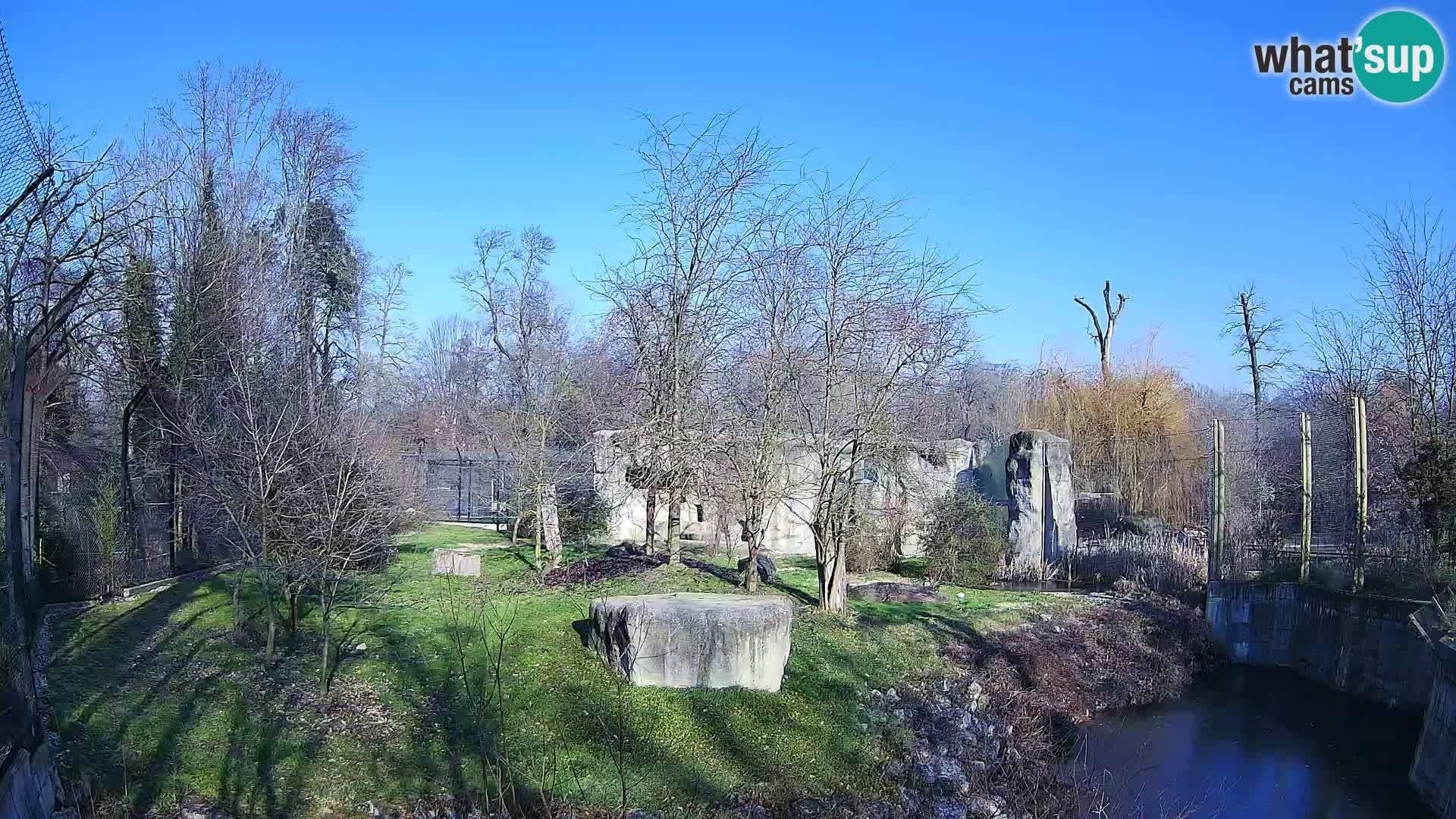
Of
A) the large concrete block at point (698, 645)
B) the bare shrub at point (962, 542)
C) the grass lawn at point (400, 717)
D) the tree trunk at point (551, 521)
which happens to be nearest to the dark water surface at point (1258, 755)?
the grass lawn at point (400, 717)

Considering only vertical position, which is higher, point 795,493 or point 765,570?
point 795,493

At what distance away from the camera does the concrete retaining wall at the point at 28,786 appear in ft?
15.7

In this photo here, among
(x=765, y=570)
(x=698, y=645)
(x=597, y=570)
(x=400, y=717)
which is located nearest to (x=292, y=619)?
(x=400, y=717)

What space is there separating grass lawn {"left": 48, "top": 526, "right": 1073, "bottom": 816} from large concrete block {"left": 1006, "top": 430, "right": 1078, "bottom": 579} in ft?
26.4

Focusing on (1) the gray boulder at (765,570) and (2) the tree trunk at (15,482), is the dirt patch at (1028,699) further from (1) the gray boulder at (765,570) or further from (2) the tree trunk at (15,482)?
(2) the tree trunk at (15,482)

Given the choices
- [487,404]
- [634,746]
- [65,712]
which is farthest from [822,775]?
[487,404]

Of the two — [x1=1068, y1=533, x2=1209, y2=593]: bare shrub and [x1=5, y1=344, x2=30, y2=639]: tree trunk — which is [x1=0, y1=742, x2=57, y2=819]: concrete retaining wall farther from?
[x1=1068, y1=533, x2=1209, y2=593]: bare shrub

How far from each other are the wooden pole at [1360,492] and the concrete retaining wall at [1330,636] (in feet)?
1.34

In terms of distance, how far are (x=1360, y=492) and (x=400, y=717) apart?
12408 millimetres

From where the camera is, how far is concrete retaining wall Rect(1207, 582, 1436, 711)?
11594 millimetres

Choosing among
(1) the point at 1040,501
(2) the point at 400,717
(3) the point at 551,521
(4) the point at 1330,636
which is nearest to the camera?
(2) the point at 400,717

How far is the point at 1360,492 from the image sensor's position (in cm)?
1300

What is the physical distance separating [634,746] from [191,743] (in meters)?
3.52

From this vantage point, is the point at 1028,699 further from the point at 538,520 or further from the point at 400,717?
the point at 538,520
